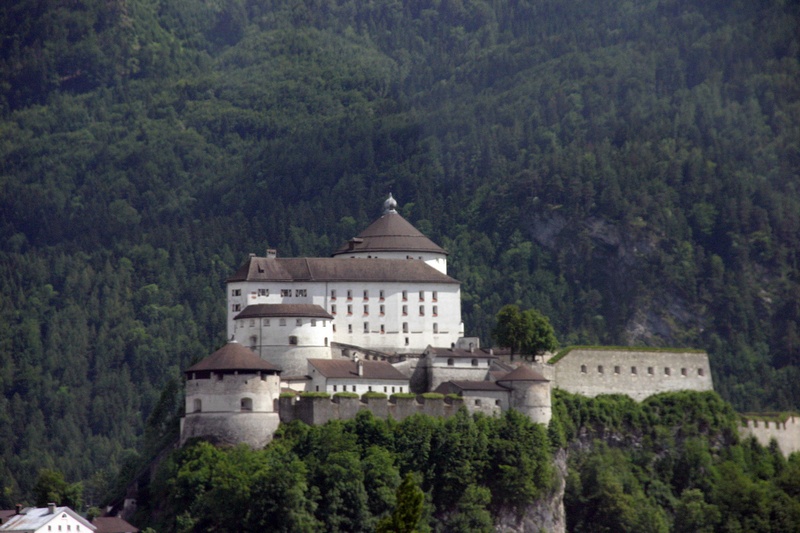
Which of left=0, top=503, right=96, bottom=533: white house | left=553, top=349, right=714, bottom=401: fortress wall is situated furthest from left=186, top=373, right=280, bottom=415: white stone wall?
left=553, top=349, right=714, bottom=401: fortress wall

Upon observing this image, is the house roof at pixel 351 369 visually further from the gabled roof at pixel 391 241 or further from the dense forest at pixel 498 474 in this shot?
the gabled roof at pixel 391 241

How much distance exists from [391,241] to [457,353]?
11156mm

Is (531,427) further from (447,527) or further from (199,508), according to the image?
(199,508)

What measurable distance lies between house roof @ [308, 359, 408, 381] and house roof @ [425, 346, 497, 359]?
2528mm

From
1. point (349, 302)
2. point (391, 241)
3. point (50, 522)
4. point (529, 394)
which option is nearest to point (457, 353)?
point (529, 394)

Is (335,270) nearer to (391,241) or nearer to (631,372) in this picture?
(391,241)

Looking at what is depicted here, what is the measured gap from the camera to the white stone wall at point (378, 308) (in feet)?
346

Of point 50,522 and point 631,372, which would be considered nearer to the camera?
point 50,522

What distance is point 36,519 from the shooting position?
99.4m

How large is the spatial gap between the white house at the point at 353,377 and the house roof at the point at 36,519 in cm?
1344

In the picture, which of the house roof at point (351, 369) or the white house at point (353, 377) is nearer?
the white house at point (353, 377)

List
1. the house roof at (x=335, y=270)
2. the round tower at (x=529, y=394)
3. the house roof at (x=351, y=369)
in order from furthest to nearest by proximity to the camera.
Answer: the house roof at (x=335, y=270)
the round tower at (x=529, y=394)
the house roof at (x=351, y=369)

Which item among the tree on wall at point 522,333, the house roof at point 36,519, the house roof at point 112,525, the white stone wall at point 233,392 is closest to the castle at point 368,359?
the white stone wall at point 233,392

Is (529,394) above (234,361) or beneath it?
beneath
